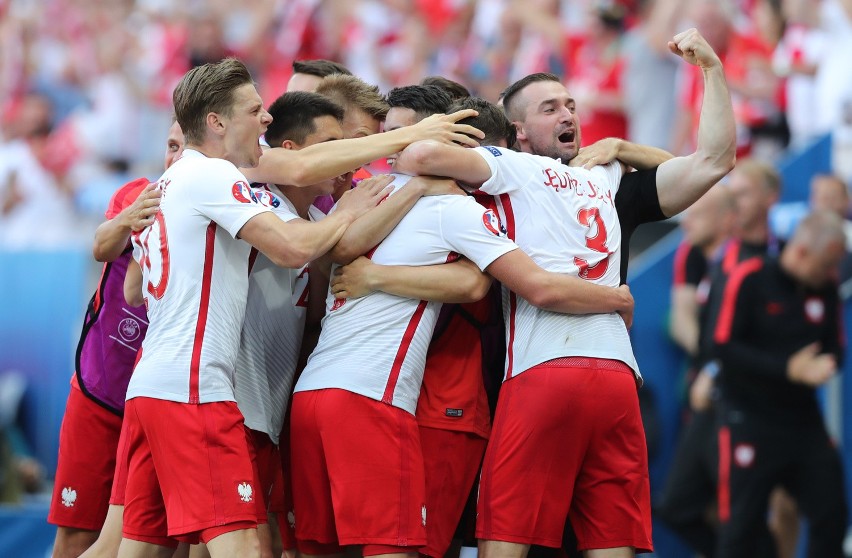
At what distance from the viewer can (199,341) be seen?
4.66 meters

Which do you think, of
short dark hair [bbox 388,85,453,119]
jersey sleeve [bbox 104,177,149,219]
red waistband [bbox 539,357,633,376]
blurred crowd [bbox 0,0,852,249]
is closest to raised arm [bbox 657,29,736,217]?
red waistband [bbox 539,357,633,376]

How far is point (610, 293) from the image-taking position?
5.02 m

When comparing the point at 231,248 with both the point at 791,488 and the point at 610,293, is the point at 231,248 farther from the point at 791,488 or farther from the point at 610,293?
the point at 791,488

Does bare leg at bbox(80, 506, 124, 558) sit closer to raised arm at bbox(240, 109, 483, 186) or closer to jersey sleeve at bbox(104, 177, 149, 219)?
jersey sleeve at bbox(104, 177, 149, 219)

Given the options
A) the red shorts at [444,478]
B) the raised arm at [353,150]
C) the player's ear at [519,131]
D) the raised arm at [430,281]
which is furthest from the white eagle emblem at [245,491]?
the player's ear at [519,131]

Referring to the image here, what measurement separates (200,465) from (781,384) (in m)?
4.87

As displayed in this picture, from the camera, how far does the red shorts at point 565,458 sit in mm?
4906

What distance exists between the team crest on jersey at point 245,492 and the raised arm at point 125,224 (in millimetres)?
1105

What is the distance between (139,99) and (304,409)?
34.3 ft

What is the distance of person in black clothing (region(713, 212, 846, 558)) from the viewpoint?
815 centimetres

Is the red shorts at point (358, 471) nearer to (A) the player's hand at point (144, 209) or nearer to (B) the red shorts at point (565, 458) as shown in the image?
(B) the red shorts at point (565, 458)

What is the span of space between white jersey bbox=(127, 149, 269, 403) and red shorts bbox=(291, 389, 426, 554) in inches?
15.3

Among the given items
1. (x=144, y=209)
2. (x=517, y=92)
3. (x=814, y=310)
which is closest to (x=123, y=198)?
(x=144, y=209)

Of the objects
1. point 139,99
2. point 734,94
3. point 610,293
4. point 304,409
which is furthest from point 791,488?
point 139,99
